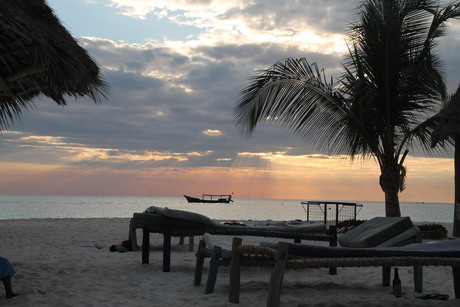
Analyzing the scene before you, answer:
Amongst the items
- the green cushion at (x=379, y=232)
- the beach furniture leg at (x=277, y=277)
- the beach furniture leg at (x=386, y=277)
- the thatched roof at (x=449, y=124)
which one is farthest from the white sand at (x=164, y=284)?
the thatched roof at (x=449, y=124)

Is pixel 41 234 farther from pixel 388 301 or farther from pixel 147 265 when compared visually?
pixel 388 301

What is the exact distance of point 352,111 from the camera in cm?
979

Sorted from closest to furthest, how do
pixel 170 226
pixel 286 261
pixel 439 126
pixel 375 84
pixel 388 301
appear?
pixel 286 261
pixel 388 301
pixel 170 226
pixel 439 126
pixel 375 84

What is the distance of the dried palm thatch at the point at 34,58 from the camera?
13.8ft

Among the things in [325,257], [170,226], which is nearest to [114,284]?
[170,226]

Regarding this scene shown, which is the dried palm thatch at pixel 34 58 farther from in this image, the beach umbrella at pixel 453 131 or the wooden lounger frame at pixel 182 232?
the beach umbrella at pixel 453 131

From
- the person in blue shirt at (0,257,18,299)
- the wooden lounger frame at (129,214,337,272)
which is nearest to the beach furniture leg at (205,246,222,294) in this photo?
the wooden lounger frame at (129,214,337,272)

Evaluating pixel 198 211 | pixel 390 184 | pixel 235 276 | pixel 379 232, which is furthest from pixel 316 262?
pixel 198 211

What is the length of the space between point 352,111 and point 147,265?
581 centimetres

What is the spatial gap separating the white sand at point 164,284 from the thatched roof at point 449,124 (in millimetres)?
3782

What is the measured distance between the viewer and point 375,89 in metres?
9.84

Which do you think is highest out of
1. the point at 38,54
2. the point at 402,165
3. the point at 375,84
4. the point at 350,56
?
the point at 350,56

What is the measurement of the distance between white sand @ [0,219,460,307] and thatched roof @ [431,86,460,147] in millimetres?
3782

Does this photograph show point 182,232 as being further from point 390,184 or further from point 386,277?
point 390,184
